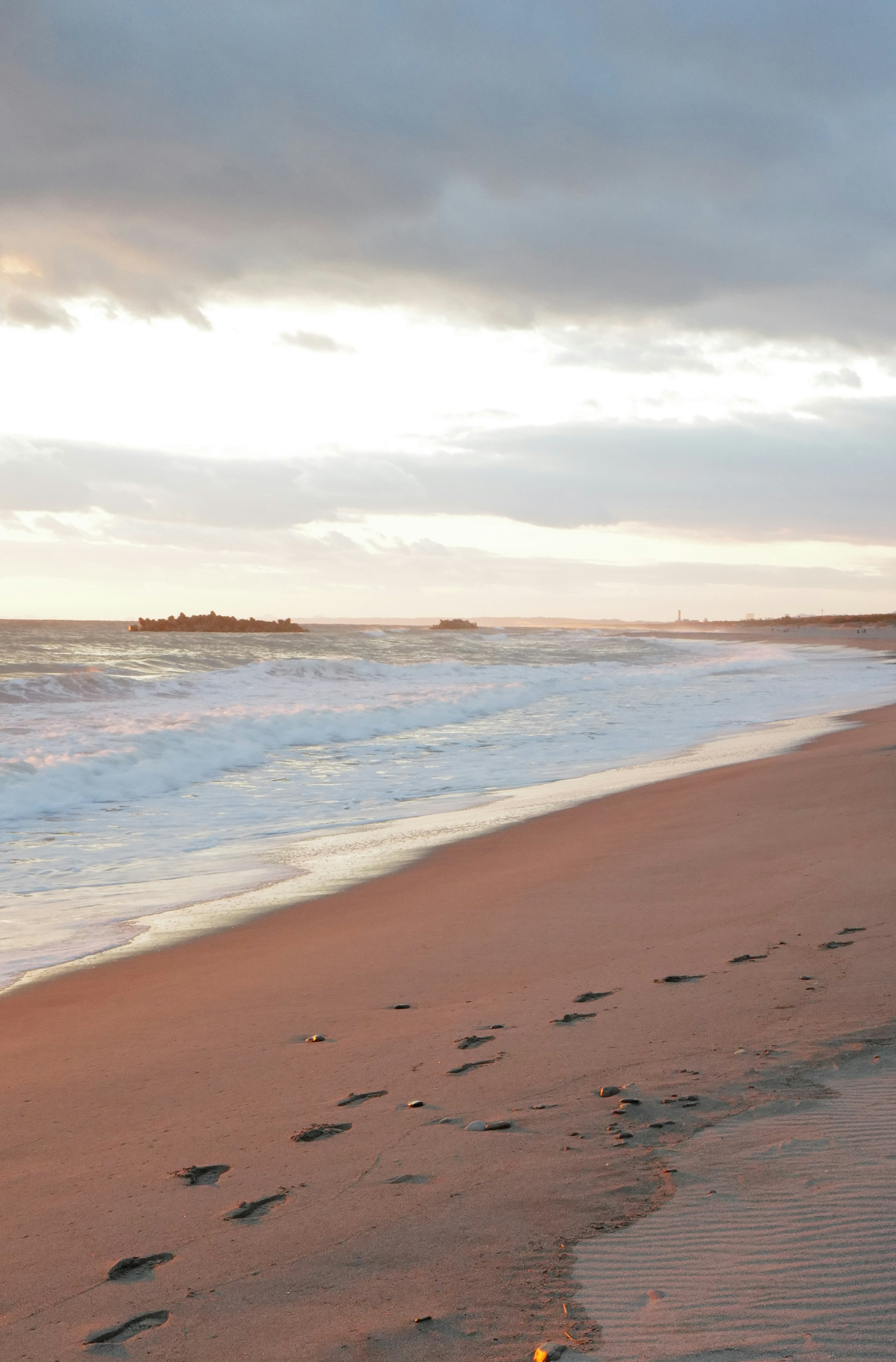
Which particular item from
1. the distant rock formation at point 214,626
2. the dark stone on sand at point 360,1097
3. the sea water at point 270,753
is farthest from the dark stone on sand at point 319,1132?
the distant rock formation at point 214,626

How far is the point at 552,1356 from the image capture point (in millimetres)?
1972

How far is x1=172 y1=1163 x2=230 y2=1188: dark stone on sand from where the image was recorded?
2.83 metres

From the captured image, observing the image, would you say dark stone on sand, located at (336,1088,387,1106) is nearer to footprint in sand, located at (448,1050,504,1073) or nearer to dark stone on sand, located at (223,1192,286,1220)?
footprint in sand, located at (448,1050,504,1073)

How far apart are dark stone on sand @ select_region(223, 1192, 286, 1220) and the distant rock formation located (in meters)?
71.4

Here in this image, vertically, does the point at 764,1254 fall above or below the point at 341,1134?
above

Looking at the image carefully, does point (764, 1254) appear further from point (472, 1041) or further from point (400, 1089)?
point (472, 1041)

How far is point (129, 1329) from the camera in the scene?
2.18 meters

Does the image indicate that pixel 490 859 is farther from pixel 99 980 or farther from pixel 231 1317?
pixel 231 1317

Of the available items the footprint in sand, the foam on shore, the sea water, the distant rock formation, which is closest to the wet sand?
the footprint in sand

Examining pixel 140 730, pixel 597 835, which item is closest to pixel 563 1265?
pixel 597 835

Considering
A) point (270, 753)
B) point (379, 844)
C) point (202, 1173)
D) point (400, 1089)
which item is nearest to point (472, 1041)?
point (400, 1089)

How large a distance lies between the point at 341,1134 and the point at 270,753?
12356 millimetres

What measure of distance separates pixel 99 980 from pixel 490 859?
3.31 meters

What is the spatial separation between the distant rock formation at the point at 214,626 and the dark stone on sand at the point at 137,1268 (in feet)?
235
